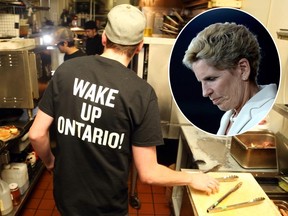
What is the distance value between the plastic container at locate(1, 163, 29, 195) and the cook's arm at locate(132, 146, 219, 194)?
1.71m

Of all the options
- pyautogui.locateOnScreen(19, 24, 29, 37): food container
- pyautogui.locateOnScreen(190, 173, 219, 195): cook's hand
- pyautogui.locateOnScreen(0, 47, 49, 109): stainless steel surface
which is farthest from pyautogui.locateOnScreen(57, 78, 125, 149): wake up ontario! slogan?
pyautogui.locateOnScreen(19, 24, 29, 37): food container

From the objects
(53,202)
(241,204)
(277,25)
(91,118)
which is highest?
(277,25)

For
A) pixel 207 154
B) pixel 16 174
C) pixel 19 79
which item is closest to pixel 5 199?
pixel 16 174

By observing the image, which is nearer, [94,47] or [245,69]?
[245,69]

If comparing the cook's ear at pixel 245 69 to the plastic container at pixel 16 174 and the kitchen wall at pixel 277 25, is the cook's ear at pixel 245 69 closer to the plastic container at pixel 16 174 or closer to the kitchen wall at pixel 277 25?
the kitchen wall at pixel 277 25

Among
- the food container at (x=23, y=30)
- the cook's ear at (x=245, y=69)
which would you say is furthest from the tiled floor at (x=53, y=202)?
the food container at (x=23, y=30)

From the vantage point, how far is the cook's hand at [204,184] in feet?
3.61

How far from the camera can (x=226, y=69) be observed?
3.62ft

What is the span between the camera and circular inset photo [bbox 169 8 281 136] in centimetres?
111

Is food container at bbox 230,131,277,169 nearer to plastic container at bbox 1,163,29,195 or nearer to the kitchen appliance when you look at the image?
the kitchen appliance

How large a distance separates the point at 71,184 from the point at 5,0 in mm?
2457

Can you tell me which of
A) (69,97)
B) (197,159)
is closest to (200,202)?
(197,159)

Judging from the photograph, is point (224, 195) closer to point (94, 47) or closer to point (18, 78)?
point (18, 78)

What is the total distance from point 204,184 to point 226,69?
0.51m
